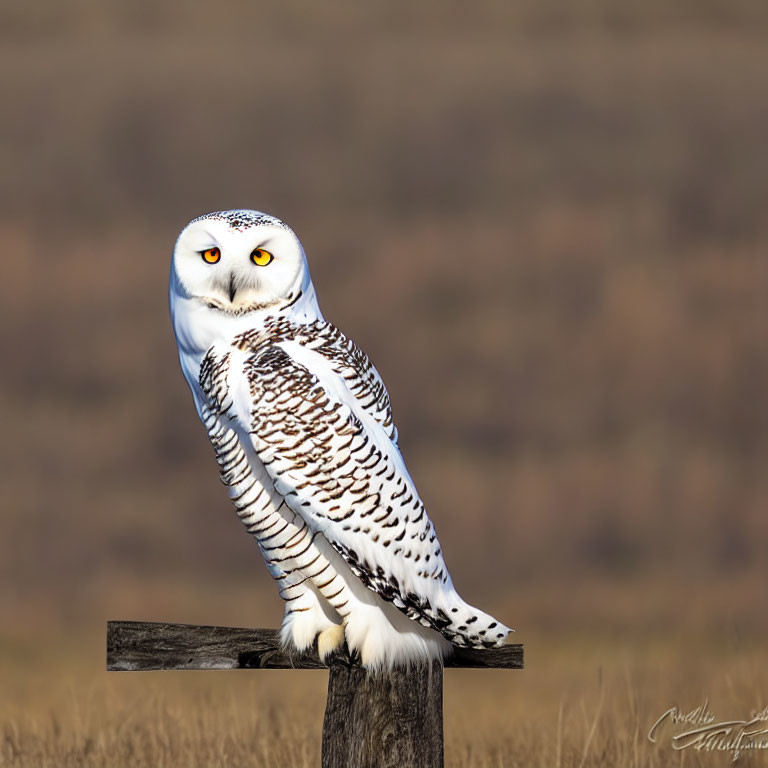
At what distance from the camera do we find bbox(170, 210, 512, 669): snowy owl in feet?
12.5

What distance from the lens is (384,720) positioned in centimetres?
379

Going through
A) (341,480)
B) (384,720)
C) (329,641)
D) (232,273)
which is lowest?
(384,720)

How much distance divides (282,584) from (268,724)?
5.33 ft

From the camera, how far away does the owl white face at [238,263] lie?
400 cm

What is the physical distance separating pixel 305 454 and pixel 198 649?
1.95ft

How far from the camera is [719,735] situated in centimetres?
475

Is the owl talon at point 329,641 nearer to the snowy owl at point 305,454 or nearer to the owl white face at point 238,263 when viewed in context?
the snowy owl at point 305,454

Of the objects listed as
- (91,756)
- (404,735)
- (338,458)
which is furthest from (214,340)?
(91,756)
